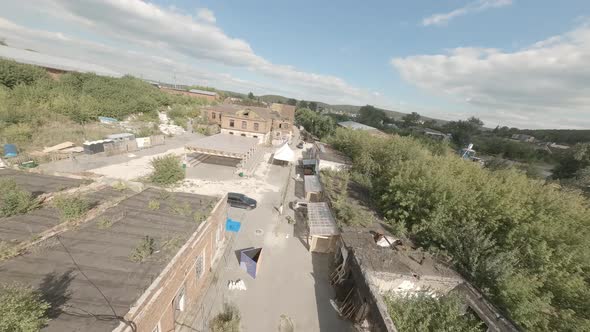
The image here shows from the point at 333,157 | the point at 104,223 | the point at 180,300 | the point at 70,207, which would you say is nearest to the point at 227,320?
the point at 180,300

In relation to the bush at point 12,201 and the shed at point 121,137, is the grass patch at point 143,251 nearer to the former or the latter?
the bush at point 12,201

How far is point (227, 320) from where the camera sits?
27.5 ft

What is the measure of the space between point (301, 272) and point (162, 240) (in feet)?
25.2

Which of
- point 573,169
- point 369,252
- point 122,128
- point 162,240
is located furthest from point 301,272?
point 573,169

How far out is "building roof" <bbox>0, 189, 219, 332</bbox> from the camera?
449 centimetres

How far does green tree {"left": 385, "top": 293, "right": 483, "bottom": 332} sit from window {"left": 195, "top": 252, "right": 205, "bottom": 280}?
872cm

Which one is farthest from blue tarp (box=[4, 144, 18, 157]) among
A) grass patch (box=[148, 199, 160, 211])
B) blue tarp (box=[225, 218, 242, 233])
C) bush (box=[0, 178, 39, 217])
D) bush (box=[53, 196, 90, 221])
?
A: blue tarp (box=[225, 218, 242, 233])

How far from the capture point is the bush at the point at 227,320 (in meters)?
7.97

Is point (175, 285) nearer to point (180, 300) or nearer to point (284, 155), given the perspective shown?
point (180, 300)

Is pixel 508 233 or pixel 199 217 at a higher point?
pixel 508 233

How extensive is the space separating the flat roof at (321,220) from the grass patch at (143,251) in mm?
8363

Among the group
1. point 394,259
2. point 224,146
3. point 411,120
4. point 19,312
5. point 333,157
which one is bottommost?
point 394,259

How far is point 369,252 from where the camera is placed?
11.1m

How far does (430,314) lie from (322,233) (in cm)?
611
